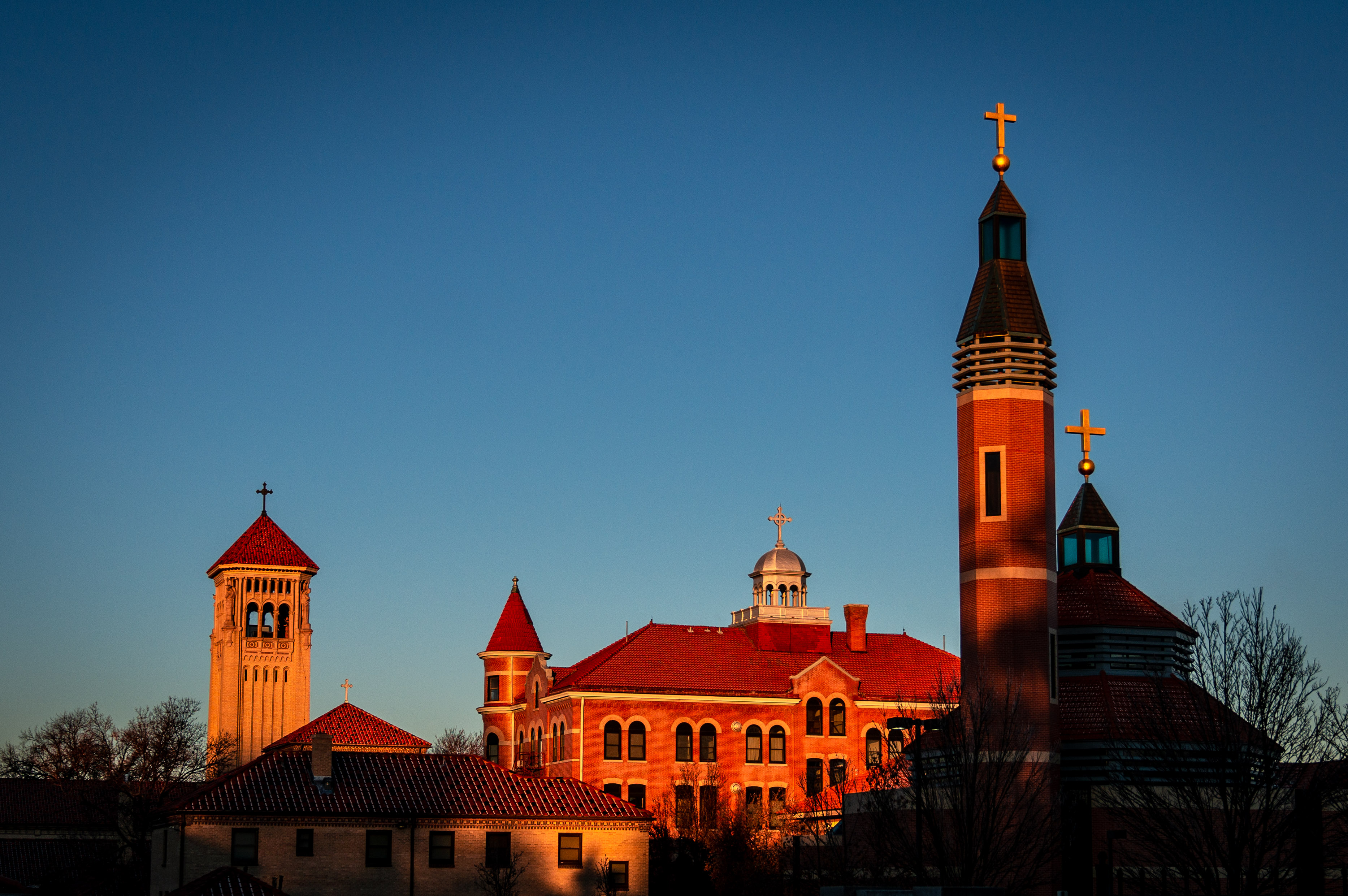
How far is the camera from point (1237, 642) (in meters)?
44.3

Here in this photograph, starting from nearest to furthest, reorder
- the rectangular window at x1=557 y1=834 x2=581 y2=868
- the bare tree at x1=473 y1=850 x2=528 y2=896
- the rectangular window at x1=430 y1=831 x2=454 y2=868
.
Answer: the bare tree at x1=473 y1=850 x2=528 y2=896 < the rectangular window at x1=430 y1=831 x2=454 y2=868 < the rectangular window at x1=557 y1=834 x2=581 y2=868

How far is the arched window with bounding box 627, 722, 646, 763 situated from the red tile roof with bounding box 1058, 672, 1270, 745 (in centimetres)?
3556

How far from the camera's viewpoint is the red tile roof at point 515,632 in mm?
96250

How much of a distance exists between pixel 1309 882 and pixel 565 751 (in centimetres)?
5735

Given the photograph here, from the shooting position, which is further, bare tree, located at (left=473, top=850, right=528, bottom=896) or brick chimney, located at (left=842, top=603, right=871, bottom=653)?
brick chimney, located at (left=842, top=603, right=871, bottom=653)

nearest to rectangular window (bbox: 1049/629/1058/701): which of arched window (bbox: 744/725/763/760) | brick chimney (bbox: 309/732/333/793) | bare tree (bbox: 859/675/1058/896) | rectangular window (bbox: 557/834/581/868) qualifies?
bare tree (bbox: 859/675/1058/896)

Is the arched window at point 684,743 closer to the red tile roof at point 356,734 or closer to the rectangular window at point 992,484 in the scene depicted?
the red tile roof at point 356,734

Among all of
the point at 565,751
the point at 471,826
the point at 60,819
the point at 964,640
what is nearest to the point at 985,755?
the point at 964,640

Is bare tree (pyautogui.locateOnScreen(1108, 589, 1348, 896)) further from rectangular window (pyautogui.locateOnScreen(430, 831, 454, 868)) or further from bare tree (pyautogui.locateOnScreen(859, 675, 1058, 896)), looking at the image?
rectangular window (pyautogui.locateOnScreen(430, 831, 454, 868))

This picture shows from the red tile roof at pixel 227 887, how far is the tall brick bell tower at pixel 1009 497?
2336cm

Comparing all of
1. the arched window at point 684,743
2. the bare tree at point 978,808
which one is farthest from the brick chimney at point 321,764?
the bare tree at point 978,808

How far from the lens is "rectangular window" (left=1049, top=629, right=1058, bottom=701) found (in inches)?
2014

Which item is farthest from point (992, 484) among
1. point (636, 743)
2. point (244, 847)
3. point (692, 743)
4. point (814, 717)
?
point (814, 717)

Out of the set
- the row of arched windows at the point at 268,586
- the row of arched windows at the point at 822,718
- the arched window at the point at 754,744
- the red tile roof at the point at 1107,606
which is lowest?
the arched window at the point at 754,744
